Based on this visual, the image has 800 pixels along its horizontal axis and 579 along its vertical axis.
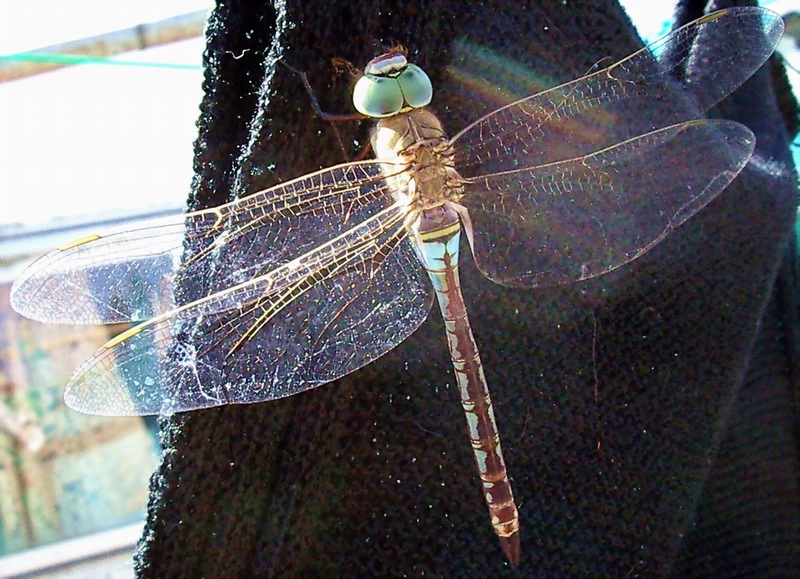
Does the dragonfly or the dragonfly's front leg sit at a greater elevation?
the dragonfly

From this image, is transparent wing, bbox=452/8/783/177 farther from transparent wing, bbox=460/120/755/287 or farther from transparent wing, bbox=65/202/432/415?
transparent wing, bbox=65/202/432/415

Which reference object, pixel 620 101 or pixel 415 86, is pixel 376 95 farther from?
pixel 620 101

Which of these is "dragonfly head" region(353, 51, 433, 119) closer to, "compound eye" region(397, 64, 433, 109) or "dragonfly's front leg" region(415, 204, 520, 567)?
"compound eye" region(397, 64, 433, 109)

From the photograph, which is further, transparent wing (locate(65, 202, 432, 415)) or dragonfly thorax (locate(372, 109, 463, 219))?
dragonfly thorax (locate(372, 109, 463, 219))

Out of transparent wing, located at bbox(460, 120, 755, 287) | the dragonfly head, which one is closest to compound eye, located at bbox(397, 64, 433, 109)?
the dragonfly head

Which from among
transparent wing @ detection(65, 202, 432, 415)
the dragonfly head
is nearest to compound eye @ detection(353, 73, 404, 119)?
the dragonfly head

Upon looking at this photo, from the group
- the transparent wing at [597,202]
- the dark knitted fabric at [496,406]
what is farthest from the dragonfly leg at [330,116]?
the transparent wing at [597,202]

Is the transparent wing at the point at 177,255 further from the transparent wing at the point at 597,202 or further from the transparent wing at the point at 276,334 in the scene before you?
the transparent wing at the point at 597,202
